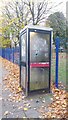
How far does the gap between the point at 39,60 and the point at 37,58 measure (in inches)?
3.5

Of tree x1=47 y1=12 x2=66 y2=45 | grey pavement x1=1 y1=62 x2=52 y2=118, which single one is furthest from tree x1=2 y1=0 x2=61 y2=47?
grey pavement x1=1 y1=62 x2=52 y2=118

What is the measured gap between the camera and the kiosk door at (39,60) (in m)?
6.40

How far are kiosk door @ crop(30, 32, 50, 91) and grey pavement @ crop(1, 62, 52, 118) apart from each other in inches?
15.7

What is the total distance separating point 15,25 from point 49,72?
15.5m

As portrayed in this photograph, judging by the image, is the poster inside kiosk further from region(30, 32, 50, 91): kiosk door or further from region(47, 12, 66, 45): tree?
region(47, 12, 66, 45): tree

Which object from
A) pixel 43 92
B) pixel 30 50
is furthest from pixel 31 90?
pixel 30 50

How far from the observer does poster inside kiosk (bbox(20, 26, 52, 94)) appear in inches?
247

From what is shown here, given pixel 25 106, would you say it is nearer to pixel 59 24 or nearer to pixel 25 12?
pixel 25 12

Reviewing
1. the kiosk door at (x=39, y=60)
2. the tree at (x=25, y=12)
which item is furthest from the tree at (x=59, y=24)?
the kiosk door at (x=39, y=60)

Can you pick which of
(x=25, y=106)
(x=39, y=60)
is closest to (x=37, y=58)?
(x=39, y=60)

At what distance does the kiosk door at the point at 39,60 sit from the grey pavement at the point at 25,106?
0.40 m

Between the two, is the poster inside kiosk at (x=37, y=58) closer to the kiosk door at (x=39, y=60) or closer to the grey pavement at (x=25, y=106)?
the kiosk door at (x=39, y=60)

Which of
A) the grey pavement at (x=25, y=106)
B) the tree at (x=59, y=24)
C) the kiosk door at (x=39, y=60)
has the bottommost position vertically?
the grey pavement at (x=25, y=106)

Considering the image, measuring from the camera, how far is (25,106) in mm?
5547
